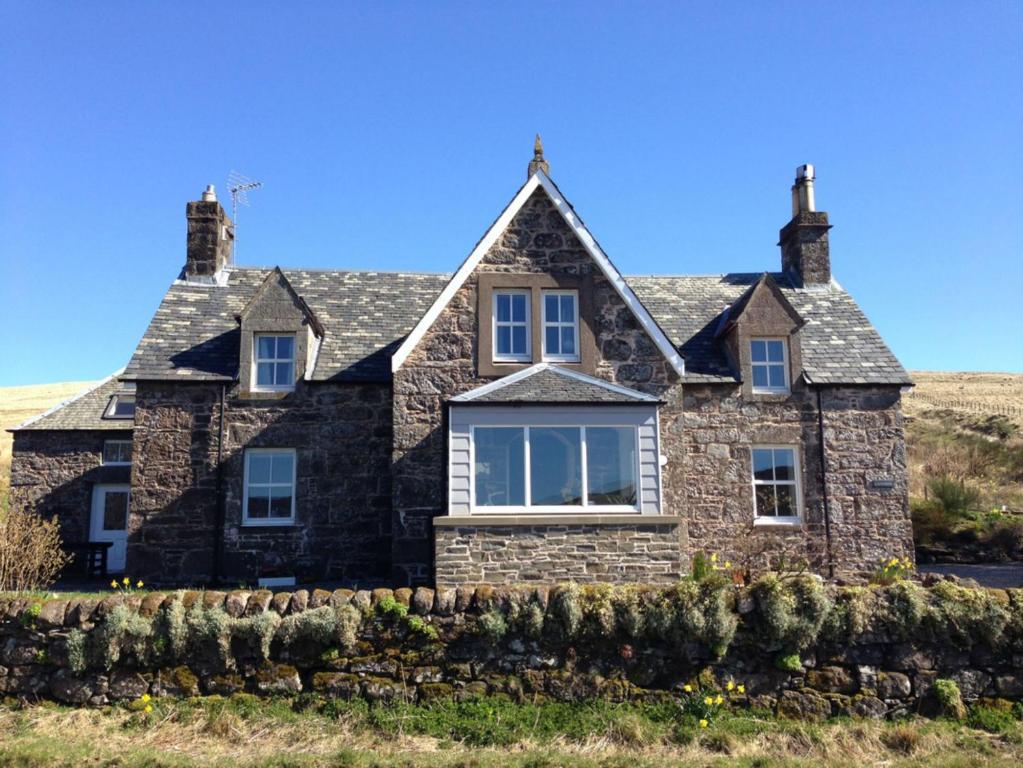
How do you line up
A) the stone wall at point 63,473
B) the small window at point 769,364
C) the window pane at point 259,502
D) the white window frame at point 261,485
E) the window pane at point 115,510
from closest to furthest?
the white window frame at point 261,485 → the window pane at point 259,502 → the small window at point 769,364 → the stone wall at point 63,473 → the window pane at point 115,510

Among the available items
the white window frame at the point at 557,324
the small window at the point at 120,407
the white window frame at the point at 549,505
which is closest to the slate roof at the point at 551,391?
the white window frame at the point at 549,505

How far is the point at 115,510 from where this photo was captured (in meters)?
22.7

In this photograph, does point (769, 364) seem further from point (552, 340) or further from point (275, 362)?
point (275, 362)

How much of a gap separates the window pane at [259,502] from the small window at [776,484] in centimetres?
1122

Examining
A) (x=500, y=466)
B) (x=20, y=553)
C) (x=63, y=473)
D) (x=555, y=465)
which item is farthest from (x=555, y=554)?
(x=63, y=473)

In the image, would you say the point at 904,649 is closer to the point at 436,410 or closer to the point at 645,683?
the point at 645,683

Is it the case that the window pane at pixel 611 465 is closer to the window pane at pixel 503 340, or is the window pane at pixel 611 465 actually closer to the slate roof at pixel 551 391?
the slate roof at pixel 551 391

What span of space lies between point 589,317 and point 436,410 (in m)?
3.84

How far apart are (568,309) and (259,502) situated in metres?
8.23

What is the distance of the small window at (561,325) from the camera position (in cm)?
1669

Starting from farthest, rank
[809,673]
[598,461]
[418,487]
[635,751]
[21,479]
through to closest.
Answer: [21,479] < [418,487] < [598,461] < [809,673] < [635,751]

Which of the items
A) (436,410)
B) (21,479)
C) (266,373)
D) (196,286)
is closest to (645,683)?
(436,410)

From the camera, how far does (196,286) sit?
67.6ft

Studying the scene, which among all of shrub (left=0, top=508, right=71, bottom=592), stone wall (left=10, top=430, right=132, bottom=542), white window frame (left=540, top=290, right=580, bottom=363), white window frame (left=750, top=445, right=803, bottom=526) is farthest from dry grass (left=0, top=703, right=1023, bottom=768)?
stone wall (left=10, top=430, right=132, bottom=542)
